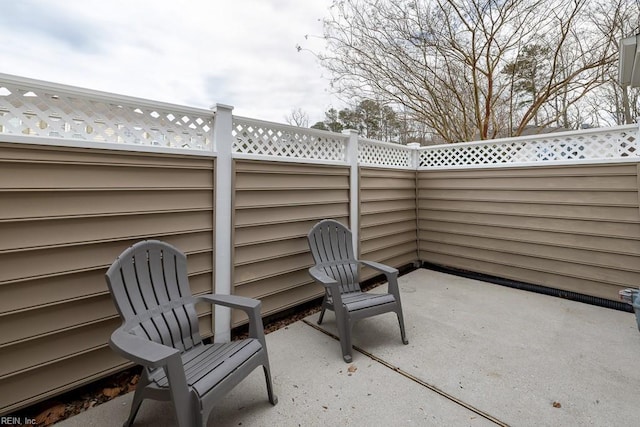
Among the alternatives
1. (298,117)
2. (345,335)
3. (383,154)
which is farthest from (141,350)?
(298,117)

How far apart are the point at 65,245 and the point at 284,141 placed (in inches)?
77.3

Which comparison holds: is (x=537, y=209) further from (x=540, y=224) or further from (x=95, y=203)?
(x=95, y=203)

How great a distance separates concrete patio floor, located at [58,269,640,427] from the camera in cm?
171

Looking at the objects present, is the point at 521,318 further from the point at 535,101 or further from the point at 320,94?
the point at 320,94

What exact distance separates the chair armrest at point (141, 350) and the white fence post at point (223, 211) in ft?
3.53

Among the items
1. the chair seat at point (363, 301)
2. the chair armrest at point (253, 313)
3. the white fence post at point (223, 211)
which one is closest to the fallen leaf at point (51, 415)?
the white fence post at point (223, 211)

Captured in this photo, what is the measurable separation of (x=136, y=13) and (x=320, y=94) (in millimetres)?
4153

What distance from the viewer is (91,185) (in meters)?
1.87

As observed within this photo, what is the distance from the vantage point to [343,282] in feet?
9.77

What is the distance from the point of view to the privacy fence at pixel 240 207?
1.70 meters

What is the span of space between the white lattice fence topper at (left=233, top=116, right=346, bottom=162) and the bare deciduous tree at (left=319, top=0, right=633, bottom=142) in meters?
3.40

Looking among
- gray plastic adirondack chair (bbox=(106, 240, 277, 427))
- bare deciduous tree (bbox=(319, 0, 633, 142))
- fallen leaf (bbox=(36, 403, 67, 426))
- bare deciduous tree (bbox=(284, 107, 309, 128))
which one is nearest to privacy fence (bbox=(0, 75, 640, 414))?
fallen leaf (bbox=(36, 403, 67, 426))

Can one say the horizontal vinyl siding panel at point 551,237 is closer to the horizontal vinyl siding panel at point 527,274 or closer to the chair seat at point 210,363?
the horizontal vinyl siding panel at point 527,274

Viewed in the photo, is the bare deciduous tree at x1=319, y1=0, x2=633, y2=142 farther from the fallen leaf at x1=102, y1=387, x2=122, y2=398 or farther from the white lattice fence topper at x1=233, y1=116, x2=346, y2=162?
the fallen leaf at x1=102, y1=387, x2=122, y2=398
